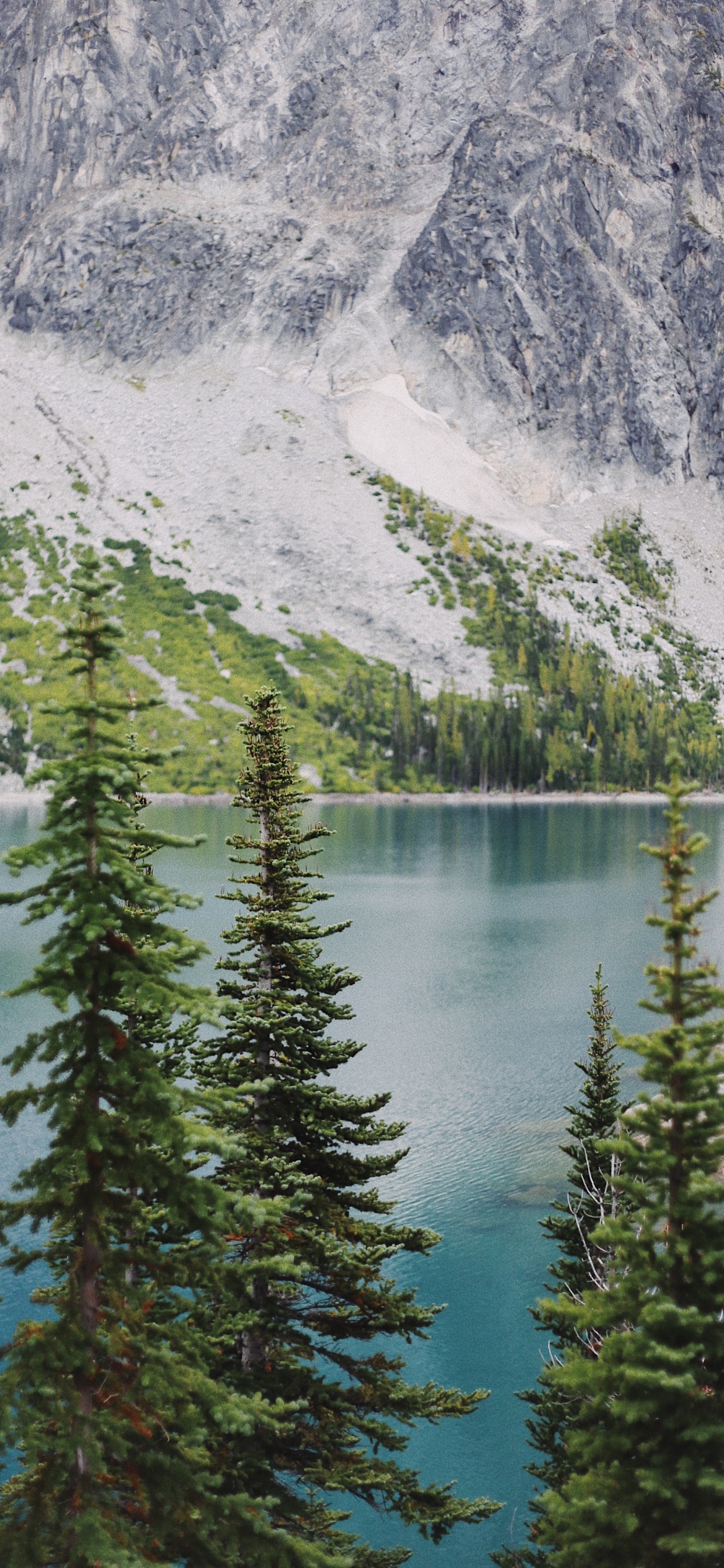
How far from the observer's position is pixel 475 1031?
5147 cm

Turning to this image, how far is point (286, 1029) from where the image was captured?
14.9 meters

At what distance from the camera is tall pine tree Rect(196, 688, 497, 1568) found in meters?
14.0

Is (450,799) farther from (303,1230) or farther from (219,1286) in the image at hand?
(219,1286)

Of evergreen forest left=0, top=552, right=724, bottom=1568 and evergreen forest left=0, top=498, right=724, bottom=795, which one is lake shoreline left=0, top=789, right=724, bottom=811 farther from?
evergreen forest left=0, top=552, right=724, bottom=1568

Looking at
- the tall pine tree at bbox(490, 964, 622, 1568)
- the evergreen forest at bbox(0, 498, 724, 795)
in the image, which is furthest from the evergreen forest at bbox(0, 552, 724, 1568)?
the evergreen forest at bbox(0, 498, 724, 795)

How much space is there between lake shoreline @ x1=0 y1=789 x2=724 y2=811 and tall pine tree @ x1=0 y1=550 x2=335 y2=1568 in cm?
13232

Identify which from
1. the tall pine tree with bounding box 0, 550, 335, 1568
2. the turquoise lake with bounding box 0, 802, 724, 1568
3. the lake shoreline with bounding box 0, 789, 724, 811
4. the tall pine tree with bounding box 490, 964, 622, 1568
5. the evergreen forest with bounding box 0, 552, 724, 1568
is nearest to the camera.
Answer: the tall pine tree with bounding box 0, 550, 335, 1568

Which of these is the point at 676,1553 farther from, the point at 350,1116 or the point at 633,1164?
the point at 350,1116

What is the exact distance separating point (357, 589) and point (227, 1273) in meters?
180

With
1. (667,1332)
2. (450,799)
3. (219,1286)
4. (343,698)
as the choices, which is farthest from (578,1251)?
(343,698)

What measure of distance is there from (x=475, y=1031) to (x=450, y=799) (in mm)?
108974

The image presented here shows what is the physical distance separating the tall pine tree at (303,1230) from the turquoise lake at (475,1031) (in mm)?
2280

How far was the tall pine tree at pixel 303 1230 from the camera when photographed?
14.0 metres

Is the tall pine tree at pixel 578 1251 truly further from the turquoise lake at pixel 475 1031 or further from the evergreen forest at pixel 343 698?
the evergreen forest at pixel 343 698
